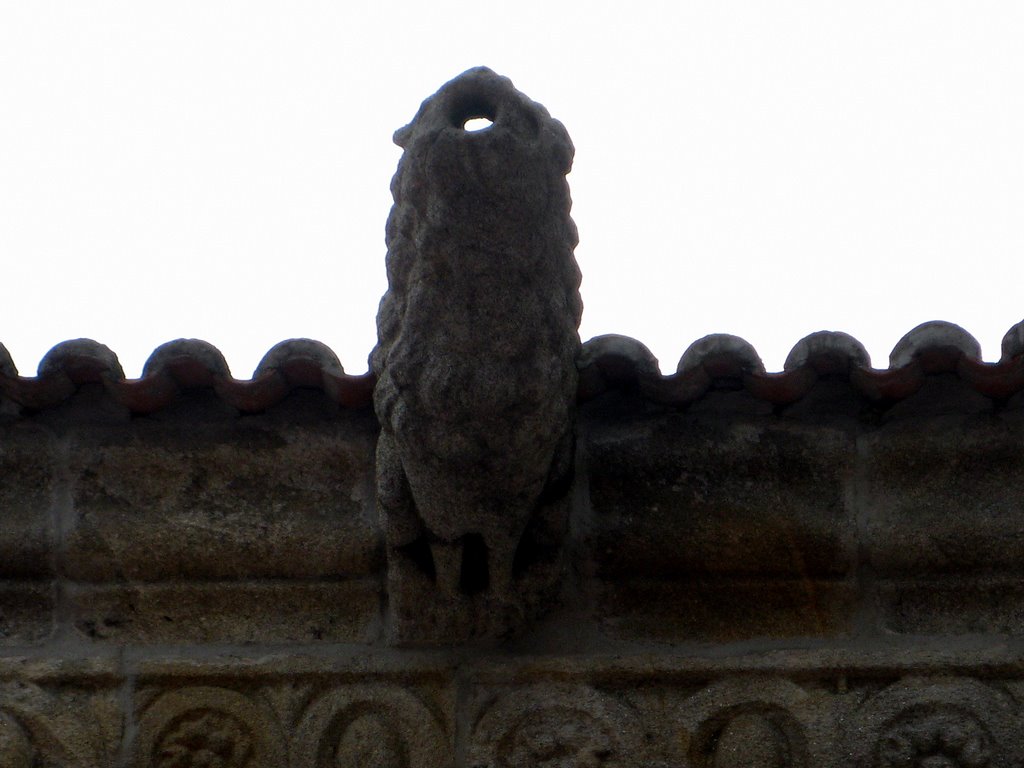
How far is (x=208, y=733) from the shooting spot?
10.3 feet

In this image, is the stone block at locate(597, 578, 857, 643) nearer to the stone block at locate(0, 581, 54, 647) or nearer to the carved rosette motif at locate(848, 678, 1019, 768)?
the carved rosette motif at locate(848, 678, 1019, 768)

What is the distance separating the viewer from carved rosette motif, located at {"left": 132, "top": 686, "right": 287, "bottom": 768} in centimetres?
311

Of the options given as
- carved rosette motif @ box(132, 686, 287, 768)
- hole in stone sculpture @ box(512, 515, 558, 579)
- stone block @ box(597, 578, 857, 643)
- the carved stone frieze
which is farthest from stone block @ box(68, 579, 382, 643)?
the carved stone frieze

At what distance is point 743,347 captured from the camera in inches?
122

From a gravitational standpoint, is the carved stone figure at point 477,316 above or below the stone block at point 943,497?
above

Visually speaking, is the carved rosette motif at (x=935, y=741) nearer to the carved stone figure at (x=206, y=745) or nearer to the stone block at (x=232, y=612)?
the stone block at (x=232, y=612)

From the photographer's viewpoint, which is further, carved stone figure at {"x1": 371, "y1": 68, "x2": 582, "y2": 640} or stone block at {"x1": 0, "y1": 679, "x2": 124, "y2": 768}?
stone block at {"x1": 0, "y1": 679, "x2": 124, "y2": 768}

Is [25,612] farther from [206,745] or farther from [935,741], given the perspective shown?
[935,741]

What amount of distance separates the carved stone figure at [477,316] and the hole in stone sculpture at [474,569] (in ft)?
0.23

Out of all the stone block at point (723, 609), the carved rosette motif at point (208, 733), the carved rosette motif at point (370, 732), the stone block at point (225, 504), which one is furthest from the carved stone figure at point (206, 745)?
the stone block at point (723, 609)

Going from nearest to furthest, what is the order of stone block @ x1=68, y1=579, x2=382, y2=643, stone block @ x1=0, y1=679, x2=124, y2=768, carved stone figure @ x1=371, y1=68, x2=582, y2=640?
carved stone figure @ x1=371, y1=68, x2=582, y2=640, stone block @ x1=0, y1=679, x2=124, y2=768, stone block @ x1=68, y1=579, x2=382, y2=643

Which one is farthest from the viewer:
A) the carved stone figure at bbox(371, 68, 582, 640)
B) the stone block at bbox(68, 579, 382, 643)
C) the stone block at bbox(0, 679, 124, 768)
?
the stone block at bbox(68, 579, 382, 643)

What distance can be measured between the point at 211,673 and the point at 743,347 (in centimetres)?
120

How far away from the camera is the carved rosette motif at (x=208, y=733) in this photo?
311 centimetres
